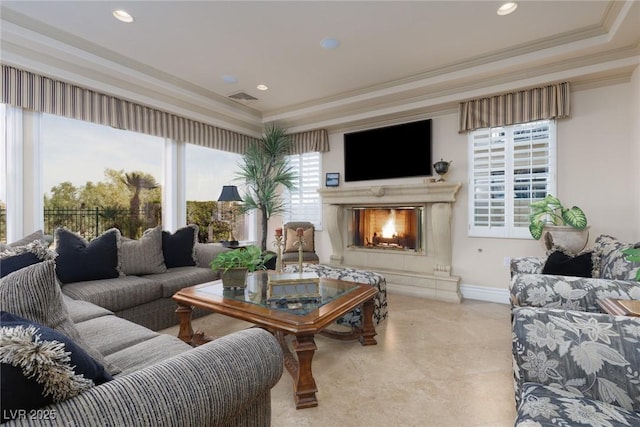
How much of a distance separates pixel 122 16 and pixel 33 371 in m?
2.88

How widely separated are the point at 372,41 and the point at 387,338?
274 centimetres

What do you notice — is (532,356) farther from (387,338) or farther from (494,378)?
(387,338)

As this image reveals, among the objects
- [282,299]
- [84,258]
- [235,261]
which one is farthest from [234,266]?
[84,258]

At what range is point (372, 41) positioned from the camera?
9.30 ft

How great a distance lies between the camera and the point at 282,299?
78.6 inches

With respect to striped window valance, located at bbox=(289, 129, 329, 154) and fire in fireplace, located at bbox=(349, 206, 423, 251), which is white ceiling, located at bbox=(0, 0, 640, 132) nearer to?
striped window valance, located at bbox=(289, 129, 329, 154)

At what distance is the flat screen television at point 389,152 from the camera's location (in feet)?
13.4

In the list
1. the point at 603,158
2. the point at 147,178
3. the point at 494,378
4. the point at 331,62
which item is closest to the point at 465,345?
the point at 494,378

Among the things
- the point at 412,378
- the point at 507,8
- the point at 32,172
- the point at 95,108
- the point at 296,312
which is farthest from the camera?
the point at 95,108

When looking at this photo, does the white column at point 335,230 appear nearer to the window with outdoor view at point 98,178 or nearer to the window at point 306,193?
the window at point 306,193

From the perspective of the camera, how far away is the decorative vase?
2.25 m

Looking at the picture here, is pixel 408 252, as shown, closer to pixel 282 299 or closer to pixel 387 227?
pixel 387 227

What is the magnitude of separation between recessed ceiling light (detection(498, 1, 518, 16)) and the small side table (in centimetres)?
223

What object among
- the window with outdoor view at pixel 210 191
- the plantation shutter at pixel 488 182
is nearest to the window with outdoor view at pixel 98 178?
the window with outdoor view at pixel 210 191
